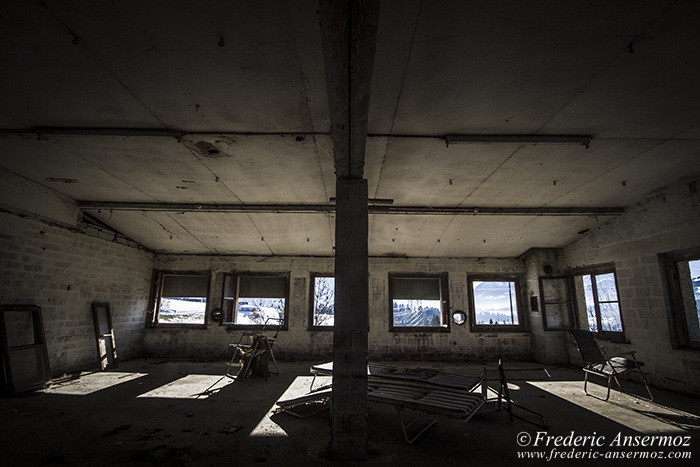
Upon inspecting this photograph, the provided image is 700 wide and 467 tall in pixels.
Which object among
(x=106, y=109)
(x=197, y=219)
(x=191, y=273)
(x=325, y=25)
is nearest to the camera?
(x=325, y=25)

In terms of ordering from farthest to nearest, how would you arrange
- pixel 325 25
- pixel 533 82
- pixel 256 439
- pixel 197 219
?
pixel 197 219 → pixel 256 439 → pixel 533 82 → pixel 325 25

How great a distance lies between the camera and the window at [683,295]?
4676 millimetres

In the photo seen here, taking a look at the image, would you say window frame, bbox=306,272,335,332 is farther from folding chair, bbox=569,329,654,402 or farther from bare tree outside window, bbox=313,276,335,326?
folding chair, bbox=569,329,654,402

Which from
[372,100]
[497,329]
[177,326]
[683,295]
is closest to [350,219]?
[372,100]

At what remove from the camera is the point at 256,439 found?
122 inches

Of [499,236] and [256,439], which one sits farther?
[499,236]

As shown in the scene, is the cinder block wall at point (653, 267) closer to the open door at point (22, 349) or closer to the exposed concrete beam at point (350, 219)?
the exposed concrete beam at point (350, 219)

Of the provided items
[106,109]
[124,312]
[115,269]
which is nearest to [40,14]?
[106,109]

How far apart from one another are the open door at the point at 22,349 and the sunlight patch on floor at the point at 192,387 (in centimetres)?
181

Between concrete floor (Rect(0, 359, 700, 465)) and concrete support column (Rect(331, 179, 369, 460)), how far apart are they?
0.24 m

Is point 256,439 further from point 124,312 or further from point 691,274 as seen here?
point 691,274

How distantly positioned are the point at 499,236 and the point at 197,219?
637 cm

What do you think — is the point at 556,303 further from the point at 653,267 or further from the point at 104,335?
the point at 104,335

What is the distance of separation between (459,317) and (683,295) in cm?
Answer: 393
